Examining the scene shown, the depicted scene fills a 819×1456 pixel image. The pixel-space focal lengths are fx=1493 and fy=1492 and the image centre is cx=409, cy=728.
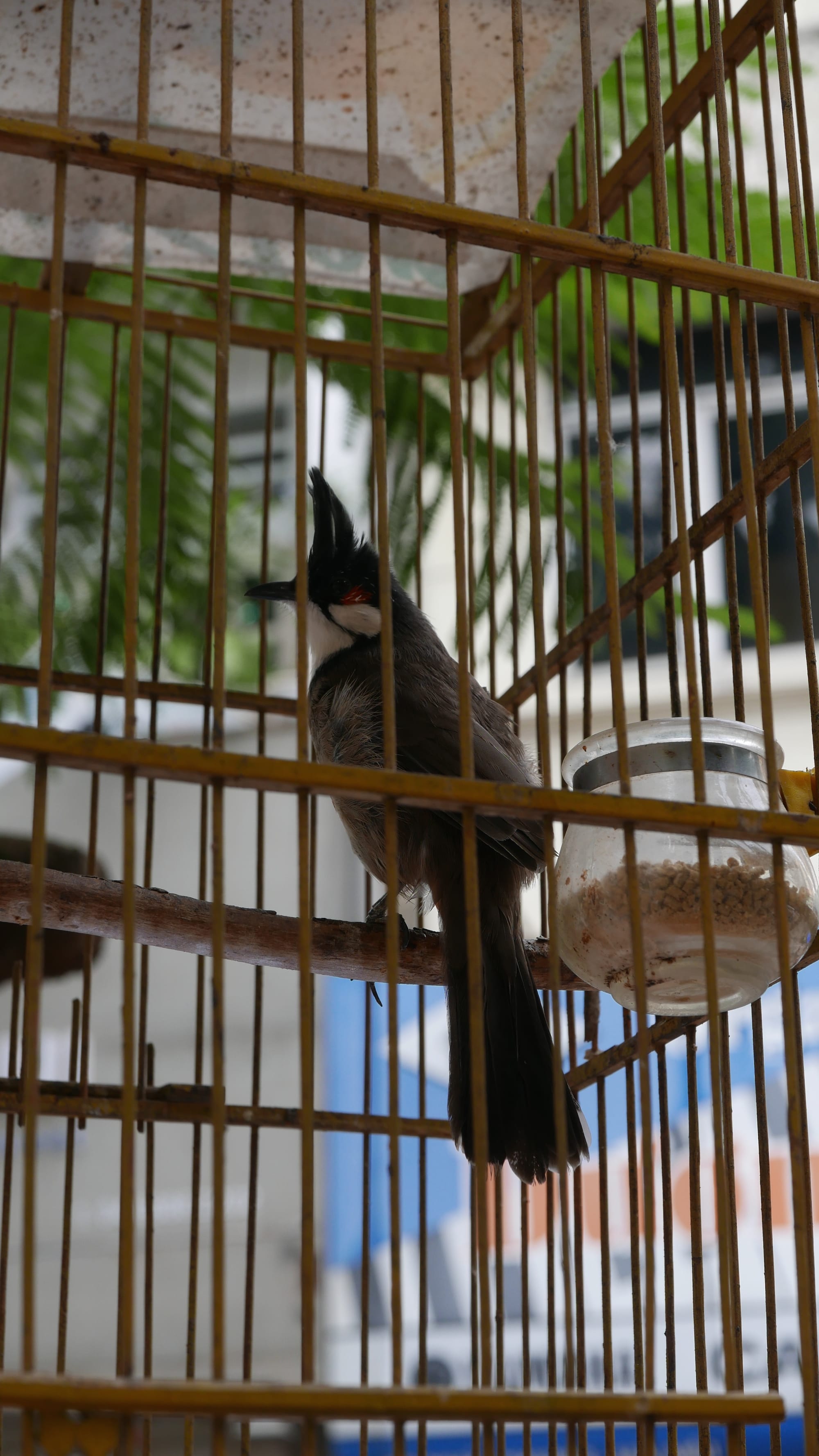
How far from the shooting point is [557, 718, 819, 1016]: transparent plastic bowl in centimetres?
142

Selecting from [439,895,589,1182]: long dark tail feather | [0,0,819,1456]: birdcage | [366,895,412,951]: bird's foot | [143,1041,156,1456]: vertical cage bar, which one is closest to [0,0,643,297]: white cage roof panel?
[0,0,819,1456]: birdcage

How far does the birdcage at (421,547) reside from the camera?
1.11 metres

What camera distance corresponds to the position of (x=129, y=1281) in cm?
101

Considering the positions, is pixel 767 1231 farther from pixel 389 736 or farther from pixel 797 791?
pixel 389 736

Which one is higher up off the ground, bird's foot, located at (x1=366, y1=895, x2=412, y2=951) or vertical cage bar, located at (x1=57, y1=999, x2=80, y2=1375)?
bird's foot, located at (x1=366, y1=895, x2=412, y2=951)

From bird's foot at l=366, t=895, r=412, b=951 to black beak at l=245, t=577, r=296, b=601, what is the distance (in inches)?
20.4

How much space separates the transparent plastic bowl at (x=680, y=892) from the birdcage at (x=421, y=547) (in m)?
0.02

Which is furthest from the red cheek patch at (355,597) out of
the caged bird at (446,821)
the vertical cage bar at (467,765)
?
the vertical cage bar at (467,765)

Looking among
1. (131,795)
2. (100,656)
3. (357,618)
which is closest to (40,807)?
(131,795)

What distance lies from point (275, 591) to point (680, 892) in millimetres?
1180

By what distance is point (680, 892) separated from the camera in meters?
1.42

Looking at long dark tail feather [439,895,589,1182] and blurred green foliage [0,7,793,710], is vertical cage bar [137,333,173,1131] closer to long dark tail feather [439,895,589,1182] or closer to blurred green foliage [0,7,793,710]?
blurred green foliage [0,7,793,710]

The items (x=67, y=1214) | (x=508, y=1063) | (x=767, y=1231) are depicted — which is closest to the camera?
(x=767, y=1231)

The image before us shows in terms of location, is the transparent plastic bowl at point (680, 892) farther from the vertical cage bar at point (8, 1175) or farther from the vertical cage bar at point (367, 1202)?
the vertical cage bar at point (8, 1175)
